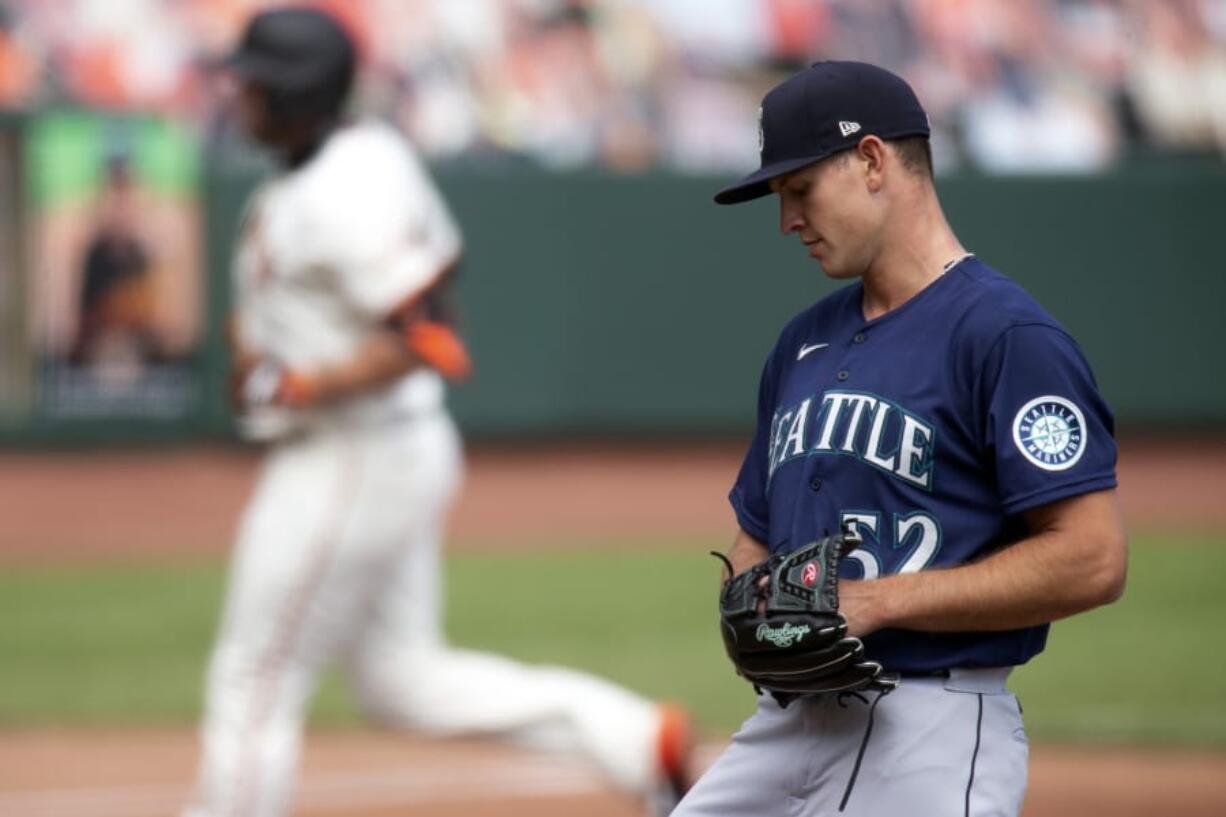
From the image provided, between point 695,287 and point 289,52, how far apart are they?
1071cm

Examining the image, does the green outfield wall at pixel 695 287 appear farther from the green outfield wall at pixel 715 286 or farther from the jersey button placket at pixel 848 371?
the jersey button placket at pixel 848 371

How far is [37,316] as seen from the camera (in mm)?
14195

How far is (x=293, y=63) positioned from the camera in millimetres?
4805

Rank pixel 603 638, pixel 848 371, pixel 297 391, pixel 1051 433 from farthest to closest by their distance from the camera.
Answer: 1. pixel 603 638
2. pixel 297 391
3. pixel 848 371
4. pixel 1051 433

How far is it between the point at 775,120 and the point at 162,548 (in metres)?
9.59

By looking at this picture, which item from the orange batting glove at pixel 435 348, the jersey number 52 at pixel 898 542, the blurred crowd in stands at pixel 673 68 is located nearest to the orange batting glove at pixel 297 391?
the orange batting glove at pixel 435 348

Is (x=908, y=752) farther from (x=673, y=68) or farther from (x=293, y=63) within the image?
(x=673, y=68)

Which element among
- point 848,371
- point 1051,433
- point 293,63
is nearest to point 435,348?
point 293,63

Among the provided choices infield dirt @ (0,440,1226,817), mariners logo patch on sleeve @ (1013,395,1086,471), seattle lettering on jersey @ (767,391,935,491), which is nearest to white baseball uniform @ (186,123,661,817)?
infield dirt @ (0,440,1226,817)

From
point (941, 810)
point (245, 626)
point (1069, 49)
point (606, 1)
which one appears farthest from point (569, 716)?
point (1069, 49)

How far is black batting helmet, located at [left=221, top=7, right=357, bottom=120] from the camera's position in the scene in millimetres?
4785

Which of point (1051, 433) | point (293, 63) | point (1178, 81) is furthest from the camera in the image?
point (1178, 81)

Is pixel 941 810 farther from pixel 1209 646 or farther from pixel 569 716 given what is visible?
pixel 1209 646

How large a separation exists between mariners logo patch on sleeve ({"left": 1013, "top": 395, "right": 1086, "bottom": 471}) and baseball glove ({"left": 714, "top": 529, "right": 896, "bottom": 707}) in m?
0.28
